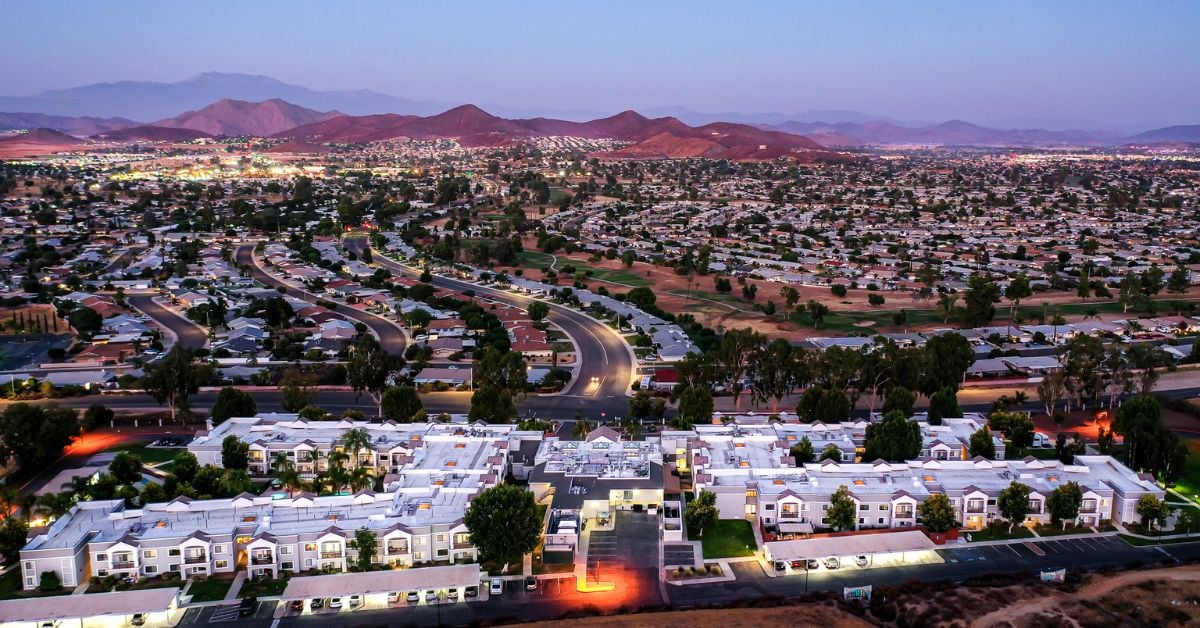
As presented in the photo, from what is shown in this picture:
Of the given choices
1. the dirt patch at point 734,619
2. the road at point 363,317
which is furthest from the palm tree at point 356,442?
the road at point 363,317

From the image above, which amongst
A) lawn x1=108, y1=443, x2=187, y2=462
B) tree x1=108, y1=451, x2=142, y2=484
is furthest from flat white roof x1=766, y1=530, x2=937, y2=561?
lawn x1=108, y1=443, x2=187, y2=462

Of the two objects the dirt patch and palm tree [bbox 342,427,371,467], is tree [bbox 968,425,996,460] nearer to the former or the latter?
the dirt patch

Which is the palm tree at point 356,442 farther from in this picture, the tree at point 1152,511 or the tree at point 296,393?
the tree at point 1152,511

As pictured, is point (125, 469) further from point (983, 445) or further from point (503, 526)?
point (983, 445)

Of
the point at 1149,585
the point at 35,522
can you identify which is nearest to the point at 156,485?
the point at 35,522

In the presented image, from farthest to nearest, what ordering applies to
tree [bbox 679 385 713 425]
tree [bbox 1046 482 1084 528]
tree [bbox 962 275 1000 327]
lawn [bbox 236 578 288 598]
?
tree [bbox 962 275 1000 327]
tree [bbox 679 385 713 425]
tree [bbox 1046 482 1084 528]
lawn [bbox 236 578 288 598]

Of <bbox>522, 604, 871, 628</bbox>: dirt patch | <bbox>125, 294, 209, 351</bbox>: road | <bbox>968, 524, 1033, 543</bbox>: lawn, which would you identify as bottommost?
<bbox>522, 604, 871, 628</bbox>: dirt patch

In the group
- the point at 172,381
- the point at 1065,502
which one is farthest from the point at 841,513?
the point at 172,381

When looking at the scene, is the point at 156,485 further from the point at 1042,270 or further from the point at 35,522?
the point at 1042,270
